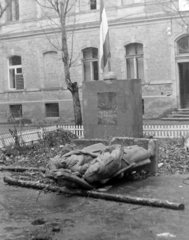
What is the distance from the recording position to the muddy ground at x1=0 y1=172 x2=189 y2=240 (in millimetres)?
5082

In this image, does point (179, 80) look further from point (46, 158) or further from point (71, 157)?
point (71, 157)

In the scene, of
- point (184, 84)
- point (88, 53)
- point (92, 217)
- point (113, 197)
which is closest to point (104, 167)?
point (113, 197)

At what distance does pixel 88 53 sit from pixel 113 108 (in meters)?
14.2

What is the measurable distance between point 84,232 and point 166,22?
59.9ft

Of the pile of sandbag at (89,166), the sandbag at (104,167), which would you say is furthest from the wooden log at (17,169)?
the sandbag at (104,167)

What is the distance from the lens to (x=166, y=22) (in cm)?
2169

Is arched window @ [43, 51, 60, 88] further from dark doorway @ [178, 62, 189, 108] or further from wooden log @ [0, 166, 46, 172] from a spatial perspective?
wooden log @ [0, 166, 46, 172]

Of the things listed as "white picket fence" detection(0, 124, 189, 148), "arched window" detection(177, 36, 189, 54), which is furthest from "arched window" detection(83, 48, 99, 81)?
"white picket fence" detection(0, 124, 189, 148)

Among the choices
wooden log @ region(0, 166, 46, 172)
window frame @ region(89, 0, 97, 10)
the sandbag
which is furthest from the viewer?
window frame @ region(89, 0, 97, 10)

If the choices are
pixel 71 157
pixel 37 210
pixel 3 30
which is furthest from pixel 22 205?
pixel 3 30

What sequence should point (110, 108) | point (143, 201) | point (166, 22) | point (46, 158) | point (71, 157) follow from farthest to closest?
point (166, 22)
point (110, 108)
point (46, 158)
point (71, 157)
point (143, 201)

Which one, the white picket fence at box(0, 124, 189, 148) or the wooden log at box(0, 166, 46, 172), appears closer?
the wooden log at box(0, 166, 46, 172)

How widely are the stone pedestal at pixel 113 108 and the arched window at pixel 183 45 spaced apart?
1145 cm

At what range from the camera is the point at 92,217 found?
19.1ft
